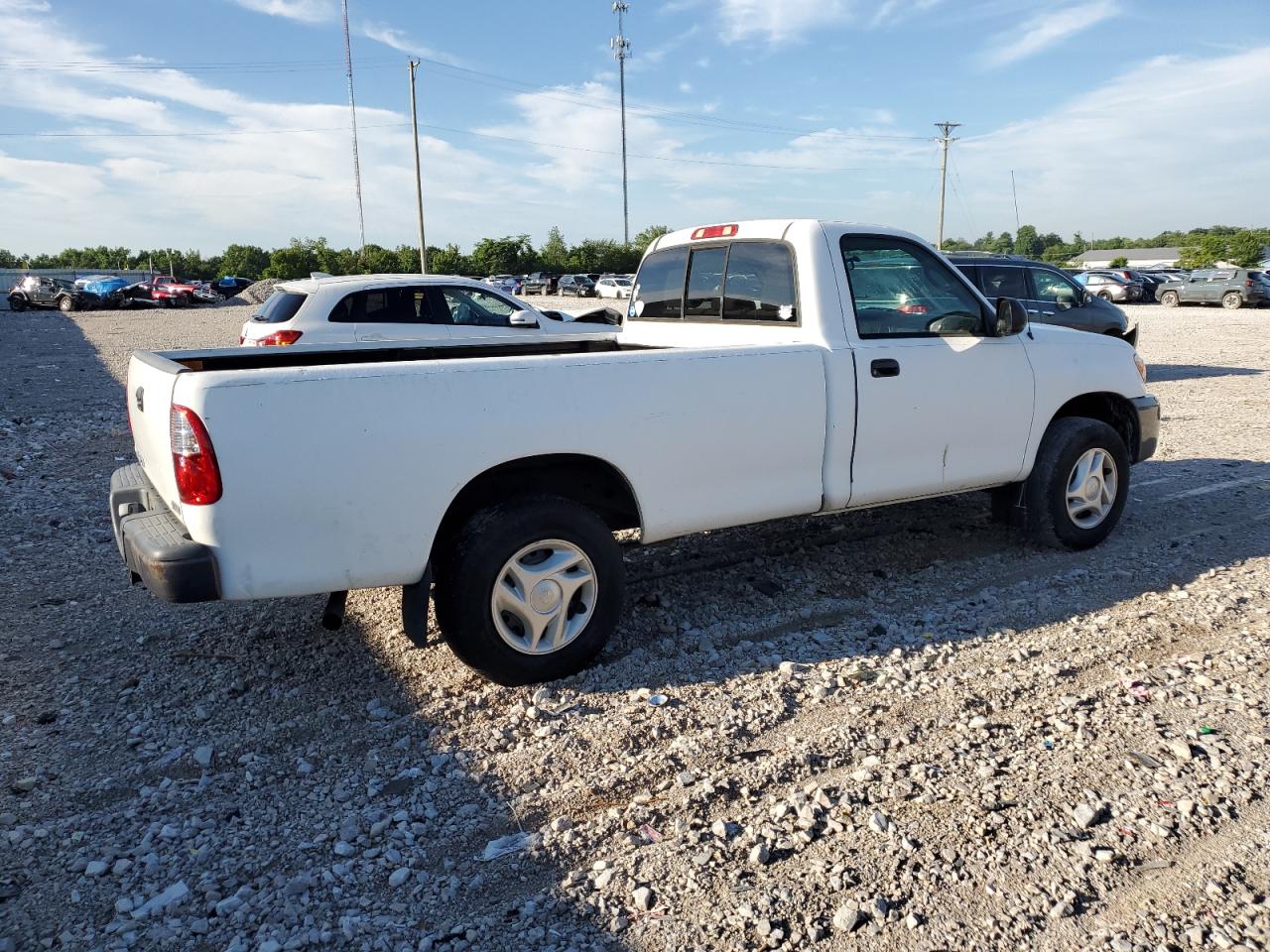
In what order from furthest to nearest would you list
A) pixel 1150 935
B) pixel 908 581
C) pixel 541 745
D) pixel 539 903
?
1. pixel 908 581
2. pixel 541 745
3. pixel 539 903
4. pixel 1150 935

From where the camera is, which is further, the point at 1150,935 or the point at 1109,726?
the point at 1109,726

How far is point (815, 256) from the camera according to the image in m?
4.86

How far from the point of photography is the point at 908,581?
532cm

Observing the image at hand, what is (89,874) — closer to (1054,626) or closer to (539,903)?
(539,903)

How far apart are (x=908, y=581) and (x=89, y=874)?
13.4 feet

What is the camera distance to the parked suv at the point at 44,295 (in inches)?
1651

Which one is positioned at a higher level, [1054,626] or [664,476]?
[664,476]

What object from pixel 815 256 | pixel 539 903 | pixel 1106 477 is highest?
pixel 815 256

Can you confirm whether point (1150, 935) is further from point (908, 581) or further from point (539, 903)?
point (908, 581)

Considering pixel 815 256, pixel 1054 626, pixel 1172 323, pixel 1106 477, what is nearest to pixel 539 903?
pixel 1054 626

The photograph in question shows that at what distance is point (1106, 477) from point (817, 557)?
6.16 ft

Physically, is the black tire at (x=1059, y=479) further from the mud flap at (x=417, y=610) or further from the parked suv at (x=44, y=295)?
the parked suv at (x=44, y=295)

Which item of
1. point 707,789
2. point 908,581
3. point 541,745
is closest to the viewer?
point 707,789

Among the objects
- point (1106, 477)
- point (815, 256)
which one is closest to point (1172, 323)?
point (1106, 477)
